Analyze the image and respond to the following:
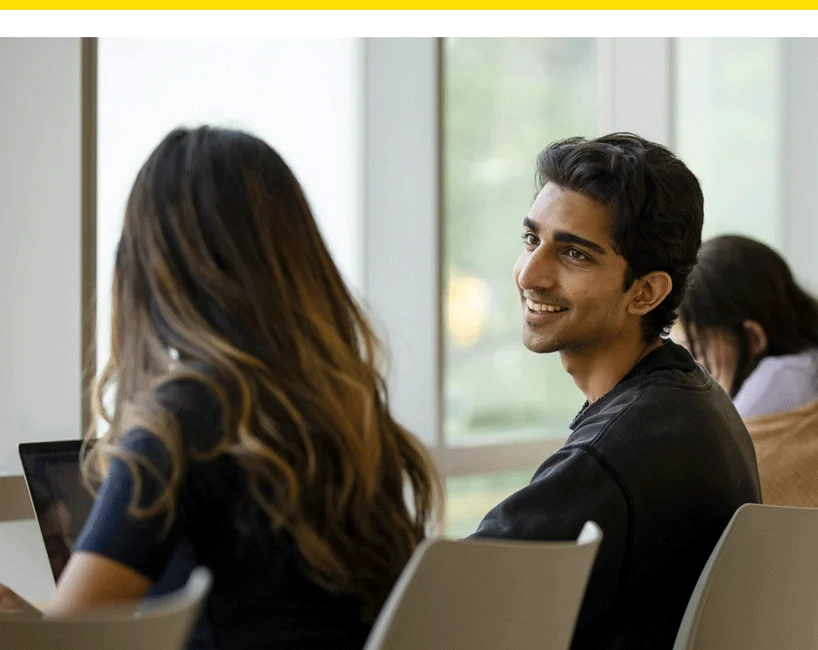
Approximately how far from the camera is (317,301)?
143 cm

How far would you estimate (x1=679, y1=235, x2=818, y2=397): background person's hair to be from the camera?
9.54ft

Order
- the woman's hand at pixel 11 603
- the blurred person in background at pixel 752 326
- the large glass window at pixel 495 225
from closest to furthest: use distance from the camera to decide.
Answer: the woman's hand at pixel 11 603, the blurred person in background at pixel 752 326, the large glass window at pixel 495 225

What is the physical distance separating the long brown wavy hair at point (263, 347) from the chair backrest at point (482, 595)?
12 centimetres

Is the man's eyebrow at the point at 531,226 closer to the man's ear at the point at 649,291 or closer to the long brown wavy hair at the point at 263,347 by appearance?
the man's ear at the point at 649,291

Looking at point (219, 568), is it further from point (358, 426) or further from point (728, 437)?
point (728, 437)

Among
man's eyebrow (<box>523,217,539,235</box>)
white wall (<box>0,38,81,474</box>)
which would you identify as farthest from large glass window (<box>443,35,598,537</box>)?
man's eyebrow (<box>523,217,539,235</box>)

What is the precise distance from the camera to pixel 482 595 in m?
1.27

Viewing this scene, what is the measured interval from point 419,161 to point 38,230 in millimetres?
1433

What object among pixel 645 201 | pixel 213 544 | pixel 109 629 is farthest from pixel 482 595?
pixel 645 201

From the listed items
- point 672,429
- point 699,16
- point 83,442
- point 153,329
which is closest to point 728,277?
point 699,16

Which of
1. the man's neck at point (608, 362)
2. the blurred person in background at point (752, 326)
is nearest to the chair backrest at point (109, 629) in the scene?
the man's neck at point (608, 362)

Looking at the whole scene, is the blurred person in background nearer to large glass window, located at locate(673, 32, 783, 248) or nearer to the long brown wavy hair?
the long brown wavy hair

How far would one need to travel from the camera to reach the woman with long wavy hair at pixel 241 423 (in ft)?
4.14

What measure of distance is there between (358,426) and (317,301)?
165 millimetres
